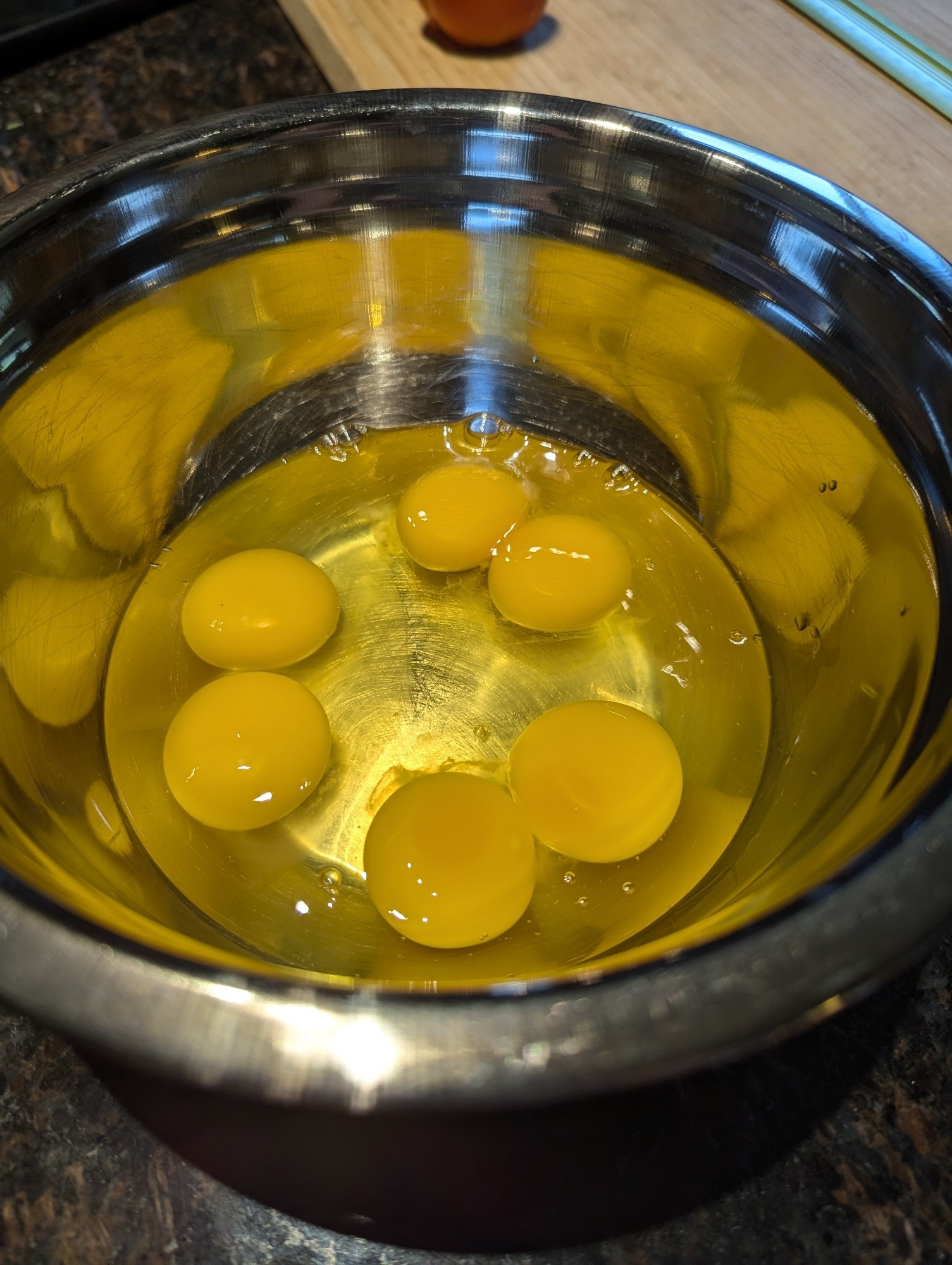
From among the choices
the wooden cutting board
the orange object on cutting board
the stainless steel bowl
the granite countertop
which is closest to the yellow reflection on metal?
the stainless steel bowl

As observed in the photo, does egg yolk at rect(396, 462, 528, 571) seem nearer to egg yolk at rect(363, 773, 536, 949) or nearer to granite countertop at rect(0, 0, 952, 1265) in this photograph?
egg yolk at rect(363, 773, 536, 949)

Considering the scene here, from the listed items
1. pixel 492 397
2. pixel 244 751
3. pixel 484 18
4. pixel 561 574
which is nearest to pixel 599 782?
pixel 561 574

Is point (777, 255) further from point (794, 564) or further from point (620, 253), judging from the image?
point (794, 564)

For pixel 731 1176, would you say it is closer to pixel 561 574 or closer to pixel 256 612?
pixel 561 574

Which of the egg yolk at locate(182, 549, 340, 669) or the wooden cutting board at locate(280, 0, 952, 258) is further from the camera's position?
the wooden cutting board at locate(280, 0, 952, 258)

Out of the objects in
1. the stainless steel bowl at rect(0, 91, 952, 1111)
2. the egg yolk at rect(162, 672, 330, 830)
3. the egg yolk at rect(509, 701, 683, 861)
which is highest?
the stainless steel bowl at rect(0, 91, 952, 1111)
